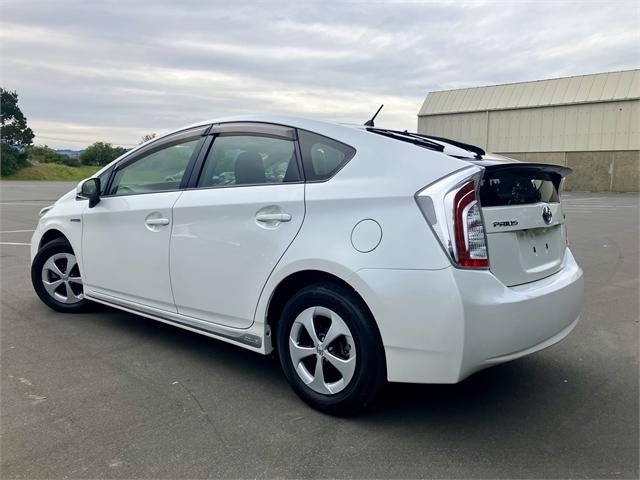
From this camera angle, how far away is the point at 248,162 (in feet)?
11.6

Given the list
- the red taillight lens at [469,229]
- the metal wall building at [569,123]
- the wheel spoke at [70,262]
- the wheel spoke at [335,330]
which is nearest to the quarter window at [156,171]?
the wheel spoke at [70,262]

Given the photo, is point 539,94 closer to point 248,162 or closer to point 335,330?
point 248,162

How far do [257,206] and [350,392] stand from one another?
1184 mm

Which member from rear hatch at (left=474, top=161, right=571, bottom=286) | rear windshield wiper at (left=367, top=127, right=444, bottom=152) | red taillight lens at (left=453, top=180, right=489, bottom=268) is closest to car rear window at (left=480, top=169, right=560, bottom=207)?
rear hatch at (left=474, top=161, right=571, bottom=286)

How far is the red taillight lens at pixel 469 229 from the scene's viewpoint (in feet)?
8.57

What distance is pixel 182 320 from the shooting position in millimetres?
3764

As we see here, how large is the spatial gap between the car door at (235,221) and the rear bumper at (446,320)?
708 millimetres

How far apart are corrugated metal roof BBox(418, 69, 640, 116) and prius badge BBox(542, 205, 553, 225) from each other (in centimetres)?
3312

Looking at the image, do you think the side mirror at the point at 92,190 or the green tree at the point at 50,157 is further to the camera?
the green tree at the point at 50,157

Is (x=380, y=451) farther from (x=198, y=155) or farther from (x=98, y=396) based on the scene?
(x=198, y=155)

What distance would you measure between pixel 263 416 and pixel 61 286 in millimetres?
2839

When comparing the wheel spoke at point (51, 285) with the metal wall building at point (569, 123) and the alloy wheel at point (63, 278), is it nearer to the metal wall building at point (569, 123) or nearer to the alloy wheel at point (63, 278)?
the alloy wheel at point (63, 278)

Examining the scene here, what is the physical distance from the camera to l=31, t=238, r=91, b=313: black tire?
486 centimetres

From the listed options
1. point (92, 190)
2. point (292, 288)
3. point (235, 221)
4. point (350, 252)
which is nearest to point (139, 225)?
point (92, 190)
